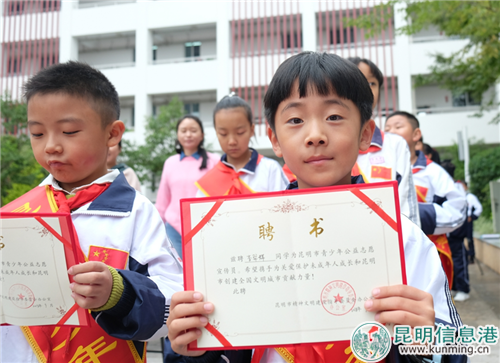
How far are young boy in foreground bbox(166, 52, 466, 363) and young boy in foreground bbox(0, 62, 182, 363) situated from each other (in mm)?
207

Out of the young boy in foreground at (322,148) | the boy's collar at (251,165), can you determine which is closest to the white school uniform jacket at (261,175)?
the boy's collar at (251,165)

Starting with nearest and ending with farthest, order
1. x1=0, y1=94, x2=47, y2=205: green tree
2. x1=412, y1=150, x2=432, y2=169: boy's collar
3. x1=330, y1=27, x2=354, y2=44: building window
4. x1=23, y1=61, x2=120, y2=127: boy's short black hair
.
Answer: x1=23, y1=61, x2=120, y2=127: boy's short black hair, x1=412, y1=150, x2=432, y2=169: boy's collar, x1=0, y1=94, x2=47, y2=205: green tree, x1=330, y1=27, x2=354, y2=44: building window

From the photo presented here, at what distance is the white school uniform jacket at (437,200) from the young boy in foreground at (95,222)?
1.70m

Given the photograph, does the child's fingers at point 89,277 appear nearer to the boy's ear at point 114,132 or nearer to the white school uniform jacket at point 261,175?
the boy's ear at point 114,132

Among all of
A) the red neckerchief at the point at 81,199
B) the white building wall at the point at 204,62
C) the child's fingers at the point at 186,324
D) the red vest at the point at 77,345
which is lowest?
the red vest at the point at 77,345

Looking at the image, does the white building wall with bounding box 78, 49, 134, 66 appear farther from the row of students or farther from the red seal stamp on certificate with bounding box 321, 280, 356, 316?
the red seal stamp on certificate with bounding box 321, 280, 356, 316

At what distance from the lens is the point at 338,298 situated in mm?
968

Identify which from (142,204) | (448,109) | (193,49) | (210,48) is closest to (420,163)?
(142,204)

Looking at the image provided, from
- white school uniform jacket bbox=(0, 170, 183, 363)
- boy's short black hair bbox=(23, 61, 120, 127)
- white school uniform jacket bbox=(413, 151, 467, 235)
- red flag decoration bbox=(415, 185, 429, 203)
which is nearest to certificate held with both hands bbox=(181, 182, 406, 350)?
white school uniform jacket bbox=(0, 170, 183, 363)

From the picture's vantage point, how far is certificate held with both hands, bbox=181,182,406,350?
3.17ft

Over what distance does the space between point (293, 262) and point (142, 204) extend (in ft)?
2.32

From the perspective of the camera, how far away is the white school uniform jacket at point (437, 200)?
2486 mm

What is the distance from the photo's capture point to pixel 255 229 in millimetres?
1000

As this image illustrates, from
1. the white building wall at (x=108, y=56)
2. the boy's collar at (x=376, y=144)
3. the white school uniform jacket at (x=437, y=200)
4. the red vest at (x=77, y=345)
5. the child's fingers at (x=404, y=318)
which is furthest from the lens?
the white building wall at (x=108, y=56)
